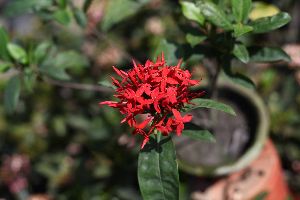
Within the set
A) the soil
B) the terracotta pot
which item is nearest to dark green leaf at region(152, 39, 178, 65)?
the soil

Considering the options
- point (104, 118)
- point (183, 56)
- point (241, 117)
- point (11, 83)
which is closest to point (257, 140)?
point (241, 117)

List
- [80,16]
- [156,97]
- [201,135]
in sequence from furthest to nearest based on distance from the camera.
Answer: [80,16] < [201,135] < [156,97]

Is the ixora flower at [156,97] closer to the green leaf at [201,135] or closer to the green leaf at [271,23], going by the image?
the green leaf at [201,135]

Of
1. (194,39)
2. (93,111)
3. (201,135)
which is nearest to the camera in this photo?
(201,135)

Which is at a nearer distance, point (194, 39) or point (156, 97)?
point (156, 97)

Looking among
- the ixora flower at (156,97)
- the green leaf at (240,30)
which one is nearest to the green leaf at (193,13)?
the green leaf at (240,30)

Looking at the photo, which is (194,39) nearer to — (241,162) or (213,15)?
(213,15)

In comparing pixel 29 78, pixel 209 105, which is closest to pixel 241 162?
pixel 209 105
